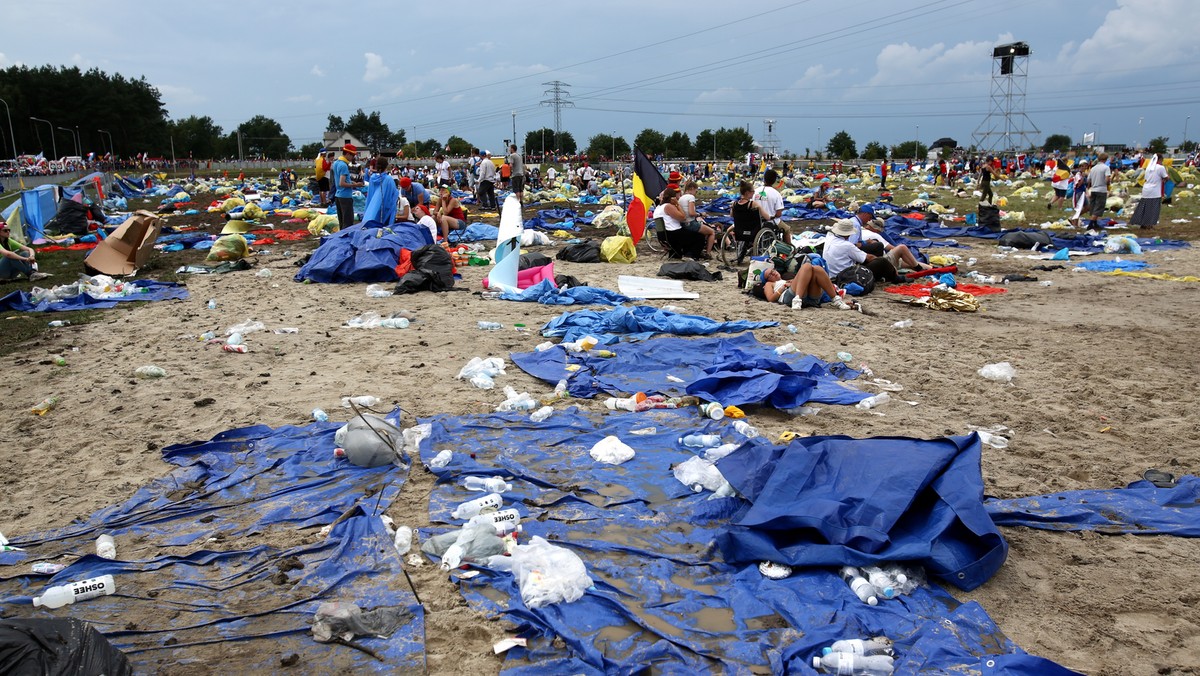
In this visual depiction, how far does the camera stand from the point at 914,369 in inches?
244

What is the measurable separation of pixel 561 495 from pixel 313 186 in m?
24.3

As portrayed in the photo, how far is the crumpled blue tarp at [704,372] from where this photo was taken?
17.5 ft

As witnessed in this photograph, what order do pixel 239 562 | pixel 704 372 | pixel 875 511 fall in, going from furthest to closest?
pixel 704 372, pixel 239 562, pixel 875 511

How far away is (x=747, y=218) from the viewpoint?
37.0ft

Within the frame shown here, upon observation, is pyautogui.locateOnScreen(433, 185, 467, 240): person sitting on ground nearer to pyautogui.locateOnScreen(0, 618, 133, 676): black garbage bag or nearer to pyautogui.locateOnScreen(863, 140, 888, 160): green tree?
pyautogui.locateOnScreen(0, 618, 133, 676): black garbage bag

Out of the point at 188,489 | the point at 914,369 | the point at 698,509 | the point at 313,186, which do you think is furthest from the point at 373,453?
the point at 313,186

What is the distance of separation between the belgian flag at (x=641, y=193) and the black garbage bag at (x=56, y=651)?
10.9 m

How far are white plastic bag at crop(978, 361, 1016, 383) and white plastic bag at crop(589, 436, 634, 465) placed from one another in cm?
314

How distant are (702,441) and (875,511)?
→ 1.48m

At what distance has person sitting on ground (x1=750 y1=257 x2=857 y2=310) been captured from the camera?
28.0 feet

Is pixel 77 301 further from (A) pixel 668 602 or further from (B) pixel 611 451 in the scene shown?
(A) pixel 668 602

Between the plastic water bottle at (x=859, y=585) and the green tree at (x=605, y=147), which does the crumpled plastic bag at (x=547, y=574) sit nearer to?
the plastic water bottle at (x=859, y=585)

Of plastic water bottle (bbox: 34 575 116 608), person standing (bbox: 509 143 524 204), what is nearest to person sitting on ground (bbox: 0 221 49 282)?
plastic water bottle (bbox: 34 575 116 608)

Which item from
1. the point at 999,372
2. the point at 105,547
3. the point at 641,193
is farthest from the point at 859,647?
the point at 641,193
